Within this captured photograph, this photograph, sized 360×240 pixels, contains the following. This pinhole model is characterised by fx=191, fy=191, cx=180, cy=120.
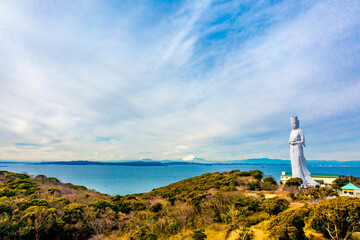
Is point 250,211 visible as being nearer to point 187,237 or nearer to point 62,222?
point 187,237

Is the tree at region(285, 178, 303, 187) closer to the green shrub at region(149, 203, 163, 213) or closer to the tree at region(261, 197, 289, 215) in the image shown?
the tree at region(261, 197, 289, 215)

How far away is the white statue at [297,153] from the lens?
26.4 m

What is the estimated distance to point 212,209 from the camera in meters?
15.5

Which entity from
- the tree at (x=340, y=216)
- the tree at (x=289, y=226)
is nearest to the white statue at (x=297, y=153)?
the tree at (x=289, y=226)

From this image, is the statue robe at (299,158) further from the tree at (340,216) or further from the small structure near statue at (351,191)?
the tree at (340,216)

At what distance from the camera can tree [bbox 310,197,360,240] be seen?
841cm

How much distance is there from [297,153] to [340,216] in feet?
67.1

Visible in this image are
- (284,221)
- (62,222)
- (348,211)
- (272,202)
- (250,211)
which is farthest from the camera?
(250,211)

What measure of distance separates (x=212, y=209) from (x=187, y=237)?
13.1 ft

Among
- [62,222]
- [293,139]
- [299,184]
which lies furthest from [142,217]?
[293,139]


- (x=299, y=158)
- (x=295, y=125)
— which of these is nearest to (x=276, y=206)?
(x=299, y=158)

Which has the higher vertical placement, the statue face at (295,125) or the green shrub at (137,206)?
the statue face at (295,125)

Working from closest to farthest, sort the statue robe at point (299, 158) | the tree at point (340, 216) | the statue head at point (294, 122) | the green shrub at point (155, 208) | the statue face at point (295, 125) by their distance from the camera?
1. the tree at point (340, 216)
2. the green shrub at point (155, 208)
3. the statue robe at point (299, 158)
4. the statue head at point (294, 122)
5. the statue face at point (295, 125)

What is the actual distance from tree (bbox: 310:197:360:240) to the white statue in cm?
1914
